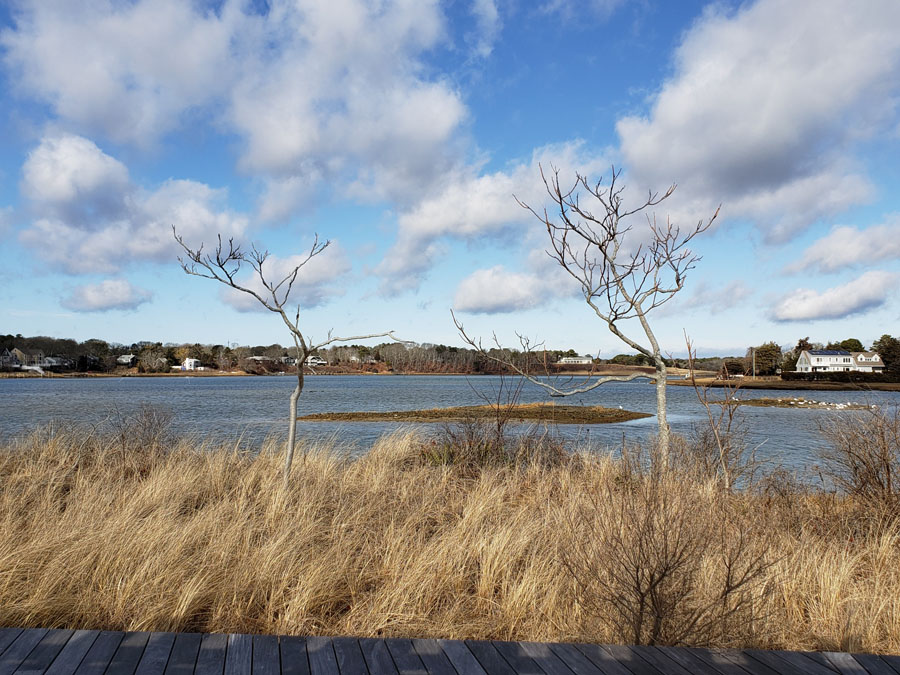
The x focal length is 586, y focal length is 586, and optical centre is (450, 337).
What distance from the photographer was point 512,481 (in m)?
8.38

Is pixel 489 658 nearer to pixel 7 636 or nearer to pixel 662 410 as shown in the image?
pixel 7 636

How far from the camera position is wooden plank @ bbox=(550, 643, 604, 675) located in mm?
2867

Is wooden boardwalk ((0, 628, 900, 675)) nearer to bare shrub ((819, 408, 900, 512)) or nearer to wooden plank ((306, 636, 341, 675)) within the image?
wooden plank ((306, 636, 341, 675))

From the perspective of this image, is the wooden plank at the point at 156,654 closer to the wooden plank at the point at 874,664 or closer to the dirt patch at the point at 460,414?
the wooden plank at the point at 874,664

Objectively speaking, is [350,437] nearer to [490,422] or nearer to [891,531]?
[490,422]

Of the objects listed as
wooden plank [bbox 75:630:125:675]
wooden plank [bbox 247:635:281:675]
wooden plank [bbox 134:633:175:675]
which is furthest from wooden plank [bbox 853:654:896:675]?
wooden plank [bbox 75:630:125:675]

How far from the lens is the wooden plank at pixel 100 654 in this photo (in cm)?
275

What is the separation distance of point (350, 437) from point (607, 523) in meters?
16.1

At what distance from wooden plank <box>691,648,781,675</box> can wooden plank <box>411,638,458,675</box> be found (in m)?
1.36

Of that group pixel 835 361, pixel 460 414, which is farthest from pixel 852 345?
pixel 460 414

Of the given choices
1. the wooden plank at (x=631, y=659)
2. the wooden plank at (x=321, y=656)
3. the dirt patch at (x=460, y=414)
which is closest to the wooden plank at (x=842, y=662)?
the wooden plank at (x=631, y=659)

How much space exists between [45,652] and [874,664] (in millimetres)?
4248

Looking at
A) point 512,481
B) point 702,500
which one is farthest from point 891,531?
point 512,481

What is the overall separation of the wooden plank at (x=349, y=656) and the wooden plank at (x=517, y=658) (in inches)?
28.0
